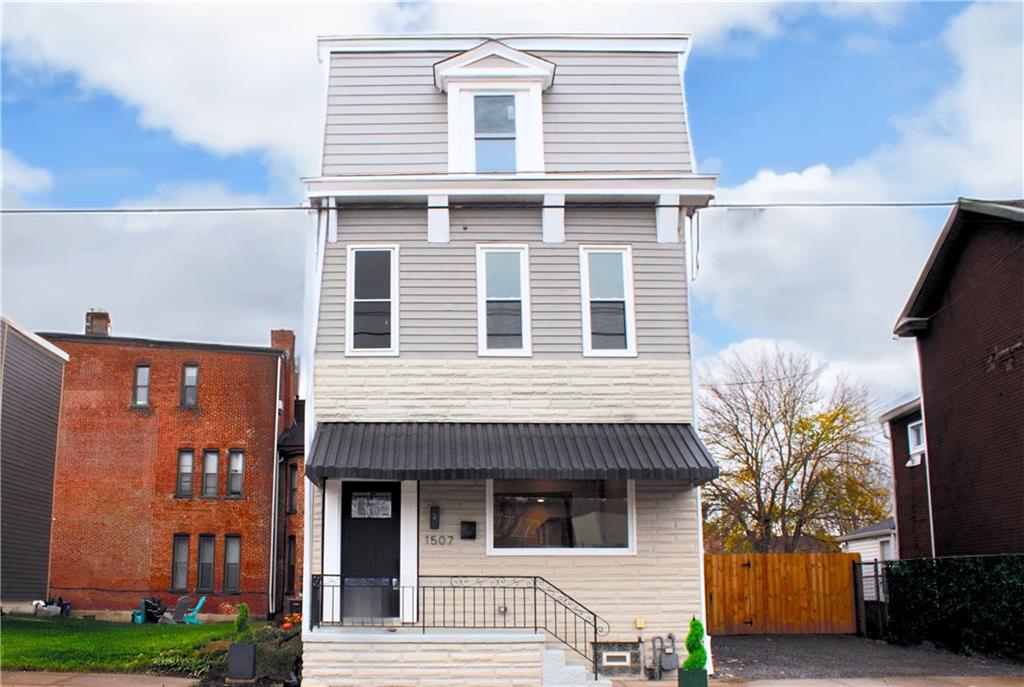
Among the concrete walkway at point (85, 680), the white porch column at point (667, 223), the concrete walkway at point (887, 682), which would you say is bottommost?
the concrete walkway at point (887, 682)

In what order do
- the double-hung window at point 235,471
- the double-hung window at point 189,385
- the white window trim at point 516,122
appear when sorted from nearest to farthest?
the white window trim at point 516,122, the double-hung window at point 235,471, the double-hung window at point 189,385

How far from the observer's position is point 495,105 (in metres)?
16.9

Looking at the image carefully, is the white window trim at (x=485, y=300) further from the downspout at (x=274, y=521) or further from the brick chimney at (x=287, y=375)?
the brick chimney at (x=287, y=375)

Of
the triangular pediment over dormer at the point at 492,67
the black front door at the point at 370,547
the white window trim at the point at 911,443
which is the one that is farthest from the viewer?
the white window trim at the point at 911,443

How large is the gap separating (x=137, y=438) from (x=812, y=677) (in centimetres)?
2565

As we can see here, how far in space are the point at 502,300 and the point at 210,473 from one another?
21.8 m

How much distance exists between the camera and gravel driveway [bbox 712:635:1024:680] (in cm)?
1598

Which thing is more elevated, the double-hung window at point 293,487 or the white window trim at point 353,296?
the white window trim at point 353,296

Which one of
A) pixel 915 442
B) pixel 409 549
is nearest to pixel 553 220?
pixel 409 549

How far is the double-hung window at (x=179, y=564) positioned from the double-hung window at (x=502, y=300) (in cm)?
2210

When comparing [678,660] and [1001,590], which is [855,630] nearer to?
[1001,590]

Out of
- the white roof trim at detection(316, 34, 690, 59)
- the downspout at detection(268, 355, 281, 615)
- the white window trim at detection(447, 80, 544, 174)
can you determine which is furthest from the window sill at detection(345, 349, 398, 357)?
the downspout at detection(268, 355, 281, 615)

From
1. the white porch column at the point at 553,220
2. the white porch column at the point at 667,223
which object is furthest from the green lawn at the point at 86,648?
the white porch column at the point at 667,223

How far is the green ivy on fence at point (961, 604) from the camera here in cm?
1714
